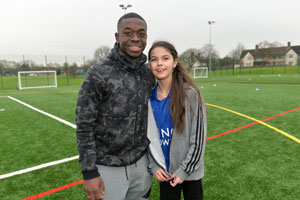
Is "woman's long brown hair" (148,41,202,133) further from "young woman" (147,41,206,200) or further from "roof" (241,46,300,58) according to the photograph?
"roof" (241,46,300,58)

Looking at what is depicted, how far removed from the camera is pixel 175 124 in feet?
6.12

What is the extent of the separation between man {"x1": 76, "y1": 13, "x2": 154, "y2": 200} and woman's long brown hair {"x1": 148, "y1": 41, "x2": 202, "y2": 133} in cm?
23

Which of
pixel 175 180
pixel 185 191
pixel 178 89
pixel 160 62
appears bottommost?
pixel 185 191

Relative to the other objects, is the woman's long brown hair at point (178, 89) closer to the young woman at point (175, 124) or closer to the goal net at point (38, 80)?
the young woman at point (175, 124)

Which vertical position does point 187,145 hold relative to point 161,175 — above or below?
above

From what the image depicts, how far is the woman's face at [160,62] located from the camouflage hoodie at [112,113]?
129 mm

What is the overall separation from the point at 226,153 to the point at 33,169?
11.7 ft

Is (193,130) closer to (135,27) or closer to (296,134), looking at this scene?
(135,27)

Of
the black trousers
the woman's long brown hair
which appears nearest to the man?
the woman's long brown hair

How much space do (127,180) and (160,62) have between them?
1.03m

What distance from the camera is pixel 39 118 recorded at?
7.94m

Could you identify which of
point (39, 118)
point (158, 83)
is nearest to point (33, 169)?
point (158, 83)

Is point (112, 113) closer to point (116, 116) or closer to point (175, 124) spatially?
point (116, 116)

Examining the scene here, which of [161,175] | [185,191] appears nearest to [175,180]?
[161,175]
